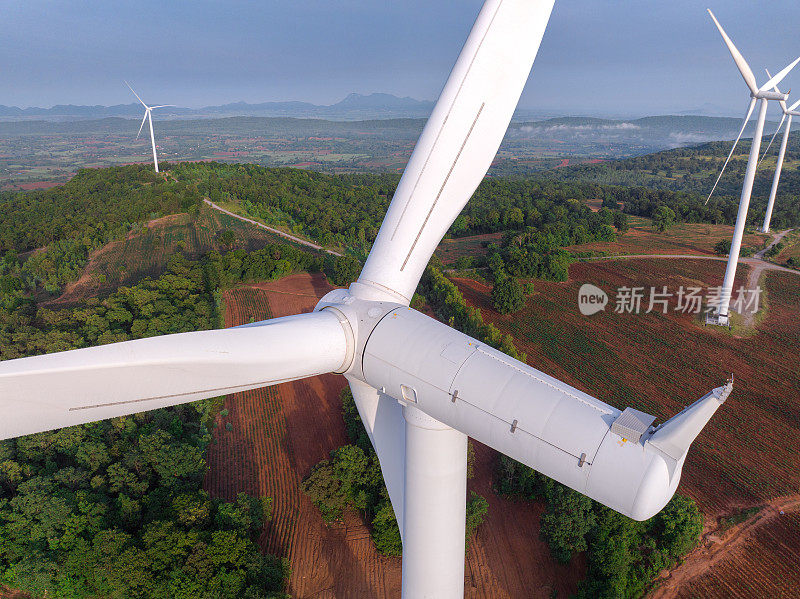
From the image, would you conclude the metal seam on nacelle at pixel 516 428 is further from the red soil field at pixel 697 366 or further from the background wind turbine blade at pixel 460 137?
the red soil field at pixel 697 366

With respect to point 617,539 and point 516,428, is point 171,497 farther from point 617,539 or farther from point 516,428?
point 516,428

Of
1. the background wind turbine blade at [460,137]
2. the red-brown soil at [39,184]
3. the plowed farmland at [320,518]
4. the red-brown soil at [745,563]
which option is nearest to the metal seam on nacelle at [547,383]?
the background wind turbine blade at [460,137]

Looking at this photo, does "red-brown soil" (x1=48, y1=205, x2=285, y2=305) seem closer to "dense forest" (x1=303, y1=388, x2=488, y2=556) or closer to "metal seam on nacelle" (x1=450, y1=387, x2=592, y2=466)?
"dense forest" (x1=303, y1=388, x2=488, y2=556)

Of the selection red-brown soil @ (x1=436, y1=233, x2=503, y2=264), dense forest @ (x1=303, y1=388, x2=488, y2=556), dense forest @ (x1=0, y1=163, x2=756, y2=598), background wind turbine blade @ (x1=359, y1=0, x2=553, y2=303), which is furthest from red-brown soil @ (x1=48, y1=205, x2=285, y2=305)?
background wind turbine blade @ (x1=359, y1=0, x2=553, y2=303)

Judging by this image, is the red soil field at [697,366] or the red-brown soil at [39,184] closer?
the red soil field at [697,366]

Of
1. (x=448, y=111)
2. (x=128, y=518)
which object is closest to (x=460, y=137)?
(x=448, y=111)

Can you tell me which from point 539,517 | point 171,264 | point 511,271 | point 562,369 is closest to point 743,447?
point 562,369

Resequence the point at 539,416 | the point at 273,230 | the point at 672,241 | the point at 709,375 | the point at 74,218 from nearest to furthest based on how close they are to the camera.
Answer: the point at 539,416
the point at 709,375
the point at 74,218
the point at 672,241
the point at 273,230

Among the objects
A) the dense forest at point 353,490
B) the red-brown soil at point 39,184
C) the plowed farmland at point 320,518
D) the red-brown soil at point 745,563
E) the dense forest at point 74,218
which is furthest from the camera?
the red-brown soil at point 39,184
